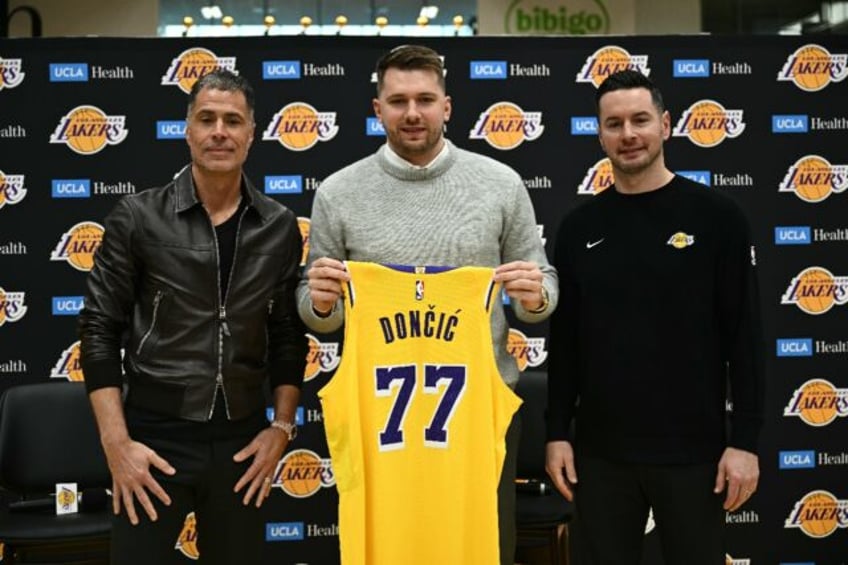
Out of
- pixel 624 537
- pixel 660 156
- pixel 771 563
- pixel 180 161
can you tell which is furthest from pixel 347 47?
pixel 771 563

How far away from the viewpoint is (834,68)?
432 cm

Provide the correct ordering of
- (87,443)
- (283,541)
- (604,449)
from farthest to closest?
1. (283,541)
2. (87,443)
3. (604,449)

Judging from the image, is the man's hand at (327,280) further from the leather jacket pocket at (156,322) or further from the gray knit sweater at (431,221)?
the leather jacket pocket at (156,322)

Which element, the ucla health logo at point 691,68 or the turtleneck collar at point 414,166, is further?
the ucla health logo at point 691,68

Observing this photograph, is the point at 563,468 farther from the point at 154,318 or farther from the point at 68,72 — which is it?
the point at 68,72

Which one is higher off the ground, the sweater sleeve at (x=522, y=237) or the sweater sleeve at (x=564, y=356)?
the sweater sleeve at (x=522, y=237)

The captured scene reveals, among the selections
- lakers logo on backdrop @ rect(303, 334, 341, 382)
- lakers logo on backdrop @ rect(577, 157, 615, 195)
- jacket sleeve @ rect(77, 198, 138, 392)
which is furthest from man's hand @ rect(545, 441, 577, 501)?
lakers logo on backdrop @ rect(577, 157, 615, 195)

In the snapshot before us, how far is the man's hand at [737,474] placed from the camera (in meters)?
2.27

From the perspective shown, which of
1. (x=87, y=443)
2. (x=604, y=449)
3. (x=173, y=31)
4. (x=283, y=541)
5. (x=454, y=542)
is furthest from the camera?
(x=173, y=31)

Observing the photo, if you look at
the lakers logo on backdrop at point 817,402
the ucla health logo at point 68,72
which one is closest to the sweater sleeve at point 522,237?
the lakers logo on backdrop at point 817,402

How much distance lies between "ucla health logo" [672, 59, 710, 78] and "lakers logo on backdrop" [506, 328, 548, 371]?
62.5 inches

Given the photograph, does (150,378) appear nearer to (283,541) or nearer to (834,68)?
(283,541)

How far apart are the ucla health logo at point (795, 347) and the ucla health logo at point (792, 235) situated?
0.51 metres

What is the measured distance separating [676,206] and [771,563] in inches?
108
